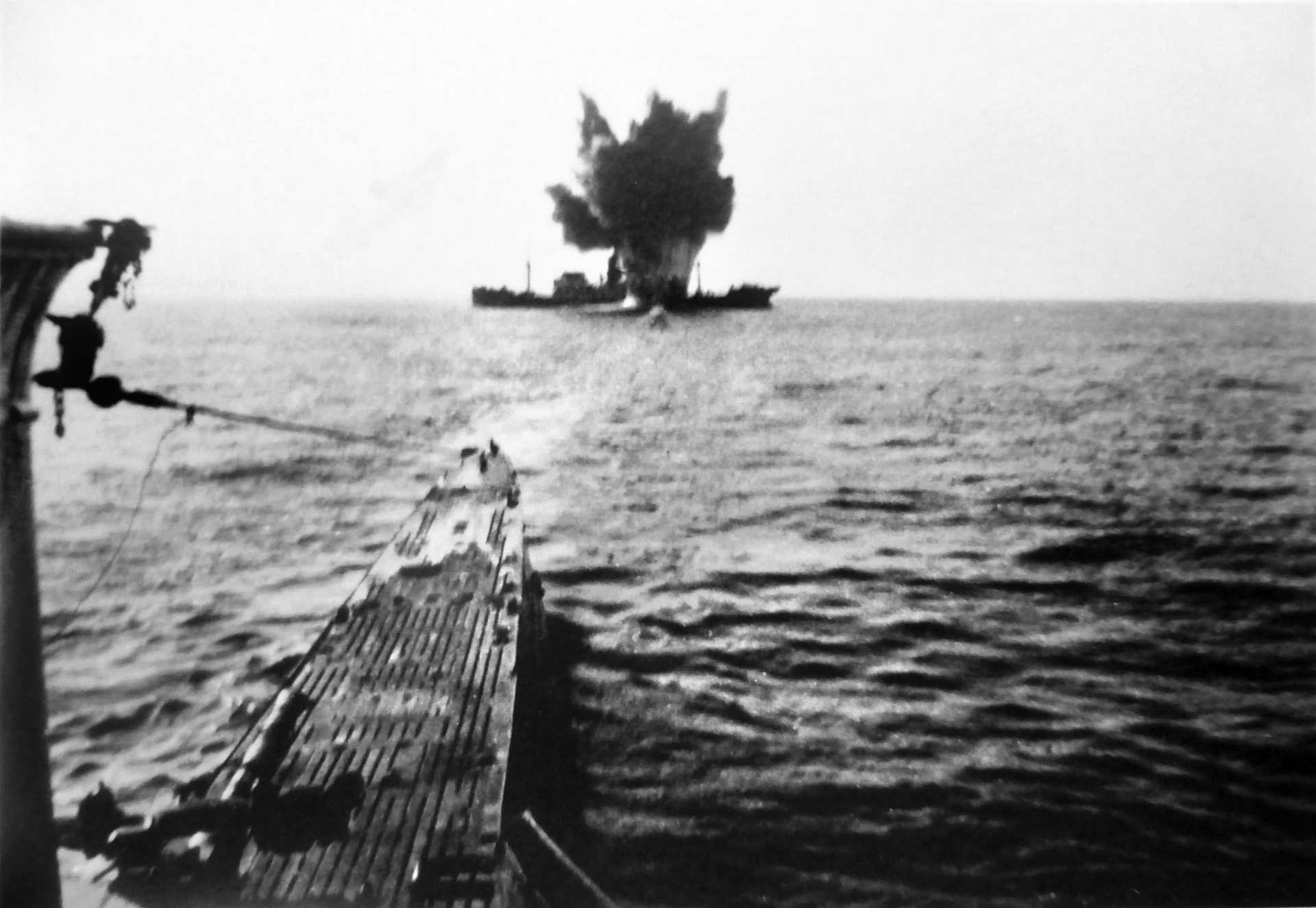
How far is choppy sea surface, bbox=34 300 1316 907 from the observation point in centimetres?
348

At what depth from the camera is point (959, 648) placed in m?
4.74

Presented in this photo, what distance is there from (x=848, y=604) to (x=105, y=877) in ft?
14.1

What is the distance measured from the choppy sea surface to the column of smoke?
3.19 feet

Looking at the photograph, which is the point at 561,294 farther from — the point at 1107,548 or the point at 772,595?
the point at 1107,548

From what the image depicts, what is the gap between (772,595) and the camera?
5320mm

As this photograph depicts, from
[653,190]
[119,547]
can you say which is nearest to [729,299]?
[653,190]

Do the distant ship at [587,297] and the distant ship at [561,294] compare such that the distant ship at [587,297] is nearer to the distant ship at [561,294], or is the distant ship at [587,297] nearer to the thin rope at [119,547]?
the distant ship at [561,294]

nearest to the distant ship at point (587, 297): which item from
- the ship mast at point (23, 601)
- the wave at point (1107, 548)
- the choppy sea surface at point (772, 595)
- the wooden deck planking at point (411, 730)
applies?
the choppy sea surface at point (772, 595)

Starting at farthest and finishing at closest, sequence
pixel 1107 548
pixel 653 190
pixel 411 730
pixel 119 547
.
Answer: pixel 1107 548, pixel 653 190, pixel 119 547, pixel 411 730

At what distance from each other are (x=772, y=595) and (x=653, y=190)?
2987 millimetres

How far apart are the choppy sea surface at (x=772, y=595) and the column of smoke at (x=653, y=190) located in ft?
3.19

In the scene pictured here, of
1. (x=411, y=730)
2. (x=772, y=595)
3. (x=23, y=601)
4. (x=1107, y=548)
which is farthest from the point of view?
(x=1107, y=548)

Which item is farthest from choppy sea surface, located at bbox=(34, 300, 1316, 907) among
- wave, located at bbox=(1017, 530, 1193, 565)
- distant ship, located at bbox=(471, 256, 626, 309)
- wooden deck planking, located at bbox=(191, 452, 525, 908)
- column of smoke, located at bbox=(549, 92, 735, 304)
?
column of smoke, located at bbox=(549, 92, 735, 304)

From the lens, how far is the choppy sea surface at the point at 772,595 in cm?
348
